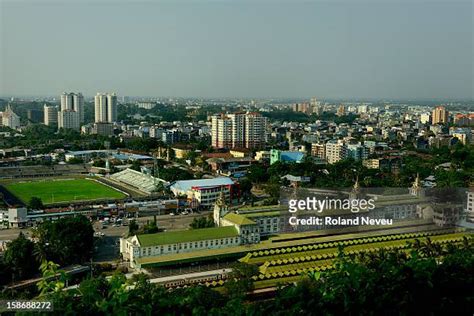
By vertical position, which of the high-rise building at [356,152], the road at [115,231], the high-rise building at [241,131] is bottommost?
the road at [115,231]

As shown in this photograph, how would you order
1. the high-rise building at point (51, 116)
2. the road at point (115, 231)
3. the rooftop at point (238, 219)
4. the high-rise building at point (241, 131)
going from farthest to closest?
the high-rise building at point (51, 116) → the high-rise building at point (241, 131) → the road at point (115, 231) → the rooftop at point (238, 219)

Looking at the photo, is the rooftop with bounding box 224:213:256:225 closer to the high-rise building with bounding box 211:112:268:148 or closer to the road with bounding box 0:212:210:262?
the road with bounding box 0:212:210:262

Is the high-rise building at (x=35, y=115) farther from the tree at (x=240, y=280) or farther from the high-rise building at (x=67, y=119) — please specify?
the tree at (x=240, y=280)

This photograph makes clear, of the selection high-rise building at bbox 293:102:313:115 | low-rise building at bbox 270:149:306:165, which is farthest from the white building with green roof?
high-rise building at bbox 293:102:313:115

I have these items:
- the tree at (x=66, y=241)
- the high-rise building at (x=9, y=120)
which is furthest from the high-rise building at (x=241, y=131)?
the high-rise building at (x=9, y=120)

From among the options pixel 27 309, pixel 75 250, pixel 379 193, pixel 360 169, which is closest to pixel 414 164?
pixel 360 169

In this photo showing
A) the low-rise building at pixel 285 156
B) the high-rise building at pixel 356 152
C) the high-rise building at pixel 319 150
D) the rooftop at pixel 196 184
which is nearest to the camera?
the rooftop at pixel 196 184
